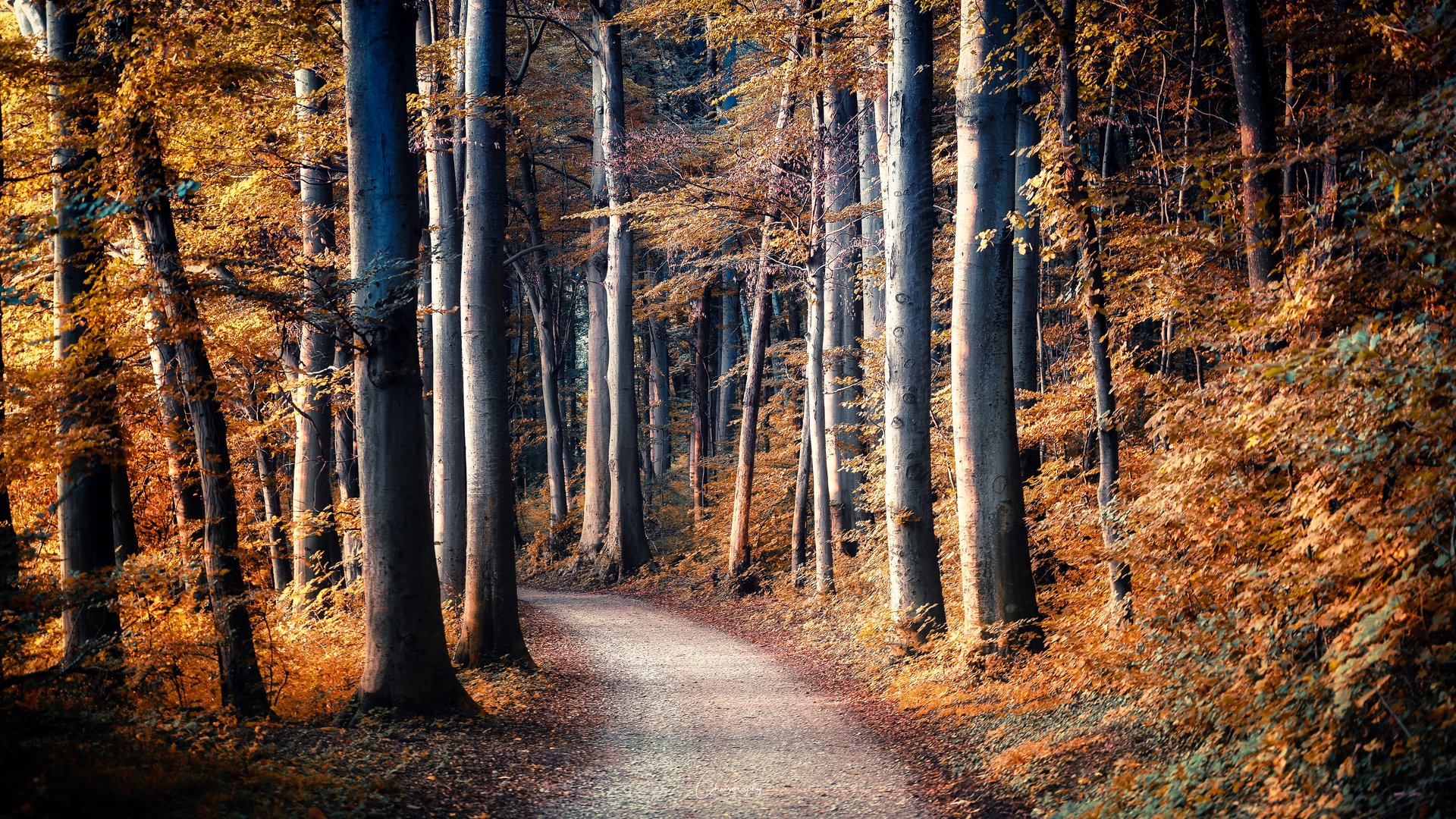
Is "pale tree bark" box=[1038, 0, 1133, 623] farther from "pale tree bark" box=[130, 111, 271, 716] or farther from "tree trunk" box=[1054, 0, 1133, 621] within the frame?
"pale tree bark" box=[130, 111, 271, 716]

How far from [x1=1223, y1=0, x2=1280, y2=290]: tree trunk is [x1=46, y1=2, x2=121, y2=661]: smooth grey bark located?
753 centimetres

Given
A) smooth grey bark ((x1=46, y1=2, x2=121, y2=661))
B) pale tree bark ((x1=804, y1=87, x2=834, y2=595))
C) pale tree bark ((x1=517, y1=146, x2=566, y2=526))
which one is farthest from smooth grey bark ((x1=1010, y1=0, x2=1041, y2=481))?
pale tree bark ((x1=517, y1=146, x2=566, y2=526))

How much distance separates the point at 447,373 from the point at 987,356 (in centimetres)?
704

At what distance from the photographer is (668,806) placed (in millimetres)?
6148

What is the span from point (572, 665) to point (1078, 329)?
8.92 m

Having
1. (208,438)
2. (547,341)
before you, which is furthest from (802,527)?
(208,438)

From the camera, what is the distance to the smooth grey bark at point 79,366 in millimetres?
6262

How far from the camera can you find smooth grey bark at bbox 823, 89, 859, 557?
14625 mm

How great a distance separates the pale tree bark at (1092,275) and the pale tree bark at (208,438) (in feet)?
22.6

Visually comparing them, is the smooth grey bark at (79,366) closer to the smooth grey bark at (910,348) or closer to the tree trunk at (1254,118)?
the smooth grey bark at (910,348)

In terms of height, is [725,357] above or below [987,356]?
above

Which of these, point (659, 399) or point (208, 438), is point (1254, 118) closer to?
point (208, 438)

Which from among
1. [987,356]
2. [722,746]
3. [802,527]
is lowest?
[722,746]

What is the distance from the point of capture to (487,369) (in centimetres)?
1037
